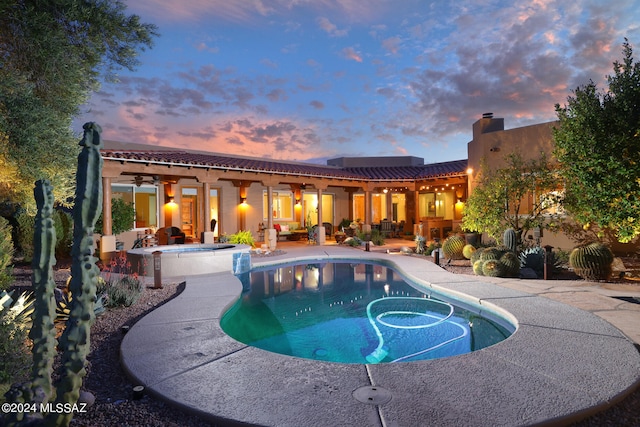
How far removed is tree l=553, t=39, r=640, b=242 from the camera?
21.7ft

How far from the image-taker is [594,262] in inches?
322

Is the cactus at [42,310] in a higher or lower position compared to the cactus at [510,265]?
higher

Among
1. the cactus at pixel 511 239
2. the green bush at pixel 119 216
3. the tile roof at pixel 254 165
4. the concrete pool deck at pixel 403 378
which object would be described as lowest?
the concrete pool deck at pixel 403 378

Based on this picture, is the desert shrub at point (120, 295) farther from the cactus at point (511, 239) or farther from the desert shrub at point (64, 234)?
the cactus at point (511, 239)

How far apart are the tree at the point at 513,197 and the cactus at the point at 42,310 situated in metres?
11.2

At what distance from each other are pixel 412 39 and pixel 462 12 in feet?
12.6

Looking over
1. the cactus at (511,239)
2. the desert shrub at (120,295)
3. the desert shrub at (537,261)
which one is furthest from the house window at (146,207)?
the desert shrub at (537,261)

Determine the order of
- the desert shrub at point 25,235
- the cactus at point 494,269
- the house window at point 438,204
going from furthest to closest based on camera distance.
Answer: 1. the house window at point 438,204
2. the desert shrub at point 25,235
3. the cactus at point 494,269

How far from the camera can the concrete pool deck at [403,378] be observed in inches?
107

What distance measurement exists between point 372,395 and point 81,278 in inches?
98.3

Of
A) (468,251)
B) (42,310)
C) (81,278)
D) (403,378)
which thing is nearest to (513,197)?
(468,251)

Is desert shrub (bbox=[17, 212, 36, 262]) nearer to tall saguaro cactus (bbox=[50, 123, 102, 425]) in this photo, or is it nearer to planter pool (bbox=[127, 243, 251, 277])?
planter pool (bbox=[127, 243, 251, 277])

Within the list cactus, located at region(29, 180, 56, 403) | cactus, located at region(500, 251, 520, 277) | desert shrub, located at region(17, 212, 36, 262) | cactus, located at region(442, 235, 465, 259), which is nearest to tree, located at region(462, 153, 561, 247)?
cactus, located at region(442, 235, 465, 259)

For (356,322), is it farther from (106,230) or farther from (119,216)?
(119,216)
